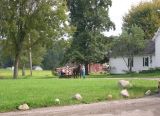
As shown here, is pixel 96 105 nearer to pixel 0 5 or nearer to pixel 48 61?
pixel 0 5

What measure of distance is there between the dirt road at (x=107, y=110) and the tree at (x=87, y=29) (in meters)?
51.7

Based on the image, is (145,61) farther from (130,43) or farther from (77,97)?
(77,97)

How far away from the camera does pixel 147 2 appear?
96.0 meters

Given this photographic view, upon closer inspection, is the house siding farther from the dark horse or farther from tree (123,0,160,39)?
the dark horse

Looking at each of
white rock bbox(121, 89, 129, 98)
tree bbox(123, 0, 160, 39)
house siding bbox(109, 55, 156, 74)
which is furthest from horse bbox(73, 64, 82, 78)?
tree bbox(123, 0, 160, 39)

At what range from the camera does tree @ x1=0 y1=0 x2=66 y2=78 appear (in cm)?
5669

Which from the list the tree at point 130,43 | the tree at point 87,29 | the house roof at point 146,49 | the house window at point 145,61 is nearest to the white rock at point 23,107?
the tree at point 130,43

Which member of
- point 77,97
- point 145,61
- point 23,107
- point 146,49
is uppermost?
point 146,49

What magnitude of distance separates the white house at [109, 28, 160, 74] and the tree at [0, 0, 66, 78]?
15321mm

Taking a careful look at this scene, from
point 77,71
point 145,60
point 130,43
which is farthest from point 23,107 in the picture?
point 145,60

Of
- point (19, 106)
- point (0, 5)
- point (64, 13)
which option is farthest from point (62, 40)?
point (19, 106)

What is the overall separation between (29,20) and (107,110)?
40081mm

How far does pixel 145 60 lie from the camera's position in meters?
71.1

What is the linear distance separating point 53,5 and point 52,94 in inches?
1495
